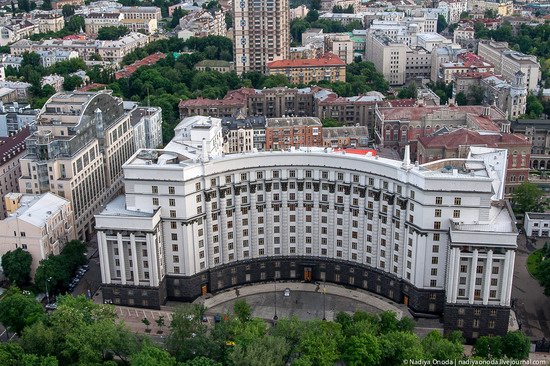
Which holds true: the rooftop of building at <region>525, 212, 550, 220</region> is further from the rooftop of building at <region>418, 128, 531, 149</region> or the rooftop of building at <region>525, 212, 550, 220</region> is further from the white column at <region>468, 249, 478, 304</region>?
the white column at <region>468, 249, 478, 304</region>

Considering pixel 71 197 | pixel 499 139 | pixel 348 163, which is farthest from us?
pixel 499 139

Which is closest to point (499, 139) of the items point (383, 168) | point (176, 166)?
point (383, 168)

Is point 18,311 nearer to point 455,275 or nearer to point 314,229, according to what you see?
point 314,229

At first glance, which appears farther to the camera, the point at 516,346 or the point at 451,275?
the point at 451,275

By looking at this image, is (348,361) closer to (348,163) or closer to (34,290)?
(348,163)

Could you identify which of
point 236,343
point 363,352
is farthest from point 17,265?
point 363,352

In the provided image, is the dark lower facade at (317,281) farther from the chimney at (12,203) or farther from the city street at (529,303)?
the chimney at (12,203)

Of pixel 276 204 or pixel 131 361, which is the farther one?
pixel 276 204
